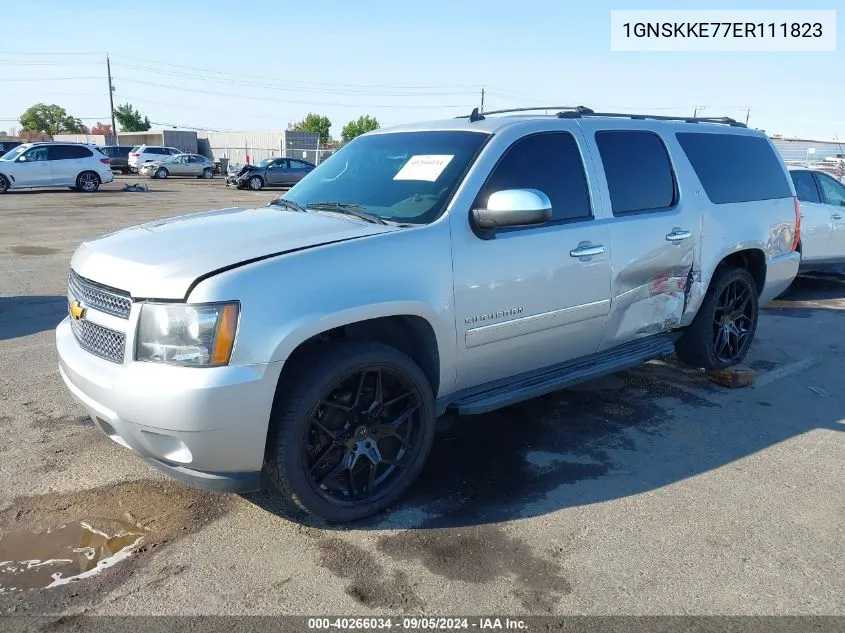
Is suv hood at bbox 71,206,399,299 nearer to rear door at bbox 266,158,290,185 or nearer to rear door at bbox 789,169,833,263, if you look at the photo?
rear door at bbox 789,169,833,263

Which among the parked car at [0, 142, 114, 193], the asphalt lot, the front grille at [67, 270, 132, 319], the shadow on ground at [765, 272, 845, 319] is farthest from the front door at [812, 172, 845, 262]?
the parked car at [0, 142, 114, 193]

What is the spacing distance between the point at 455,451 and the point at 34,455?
95.5 inches

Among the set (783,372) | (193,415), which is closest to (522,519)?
(193,415)

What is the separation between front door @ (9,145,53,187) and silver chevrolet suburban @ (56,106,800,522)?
22270 millimetres

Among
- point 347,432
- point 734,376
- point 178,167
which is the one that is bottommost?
point 734,376

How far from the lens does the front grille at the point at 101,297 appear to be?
2998mm

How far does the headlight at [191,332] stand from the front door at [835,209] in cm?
904

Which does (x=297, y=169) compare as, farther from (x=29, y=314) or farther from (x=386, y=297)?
(x=386, y=297)

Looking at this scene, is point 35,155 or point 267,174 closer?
point 35,155

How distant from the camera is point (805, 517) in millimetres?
3451

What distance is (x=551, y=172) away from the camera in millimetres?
4066

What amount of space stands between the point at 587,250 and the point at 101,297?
2.64 m

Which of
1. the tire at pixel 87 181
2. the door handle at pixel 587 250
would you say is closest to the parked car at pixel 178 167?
the tire at pixel 87 181

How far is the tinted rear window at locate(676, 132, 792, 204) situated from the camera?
5102 mm
